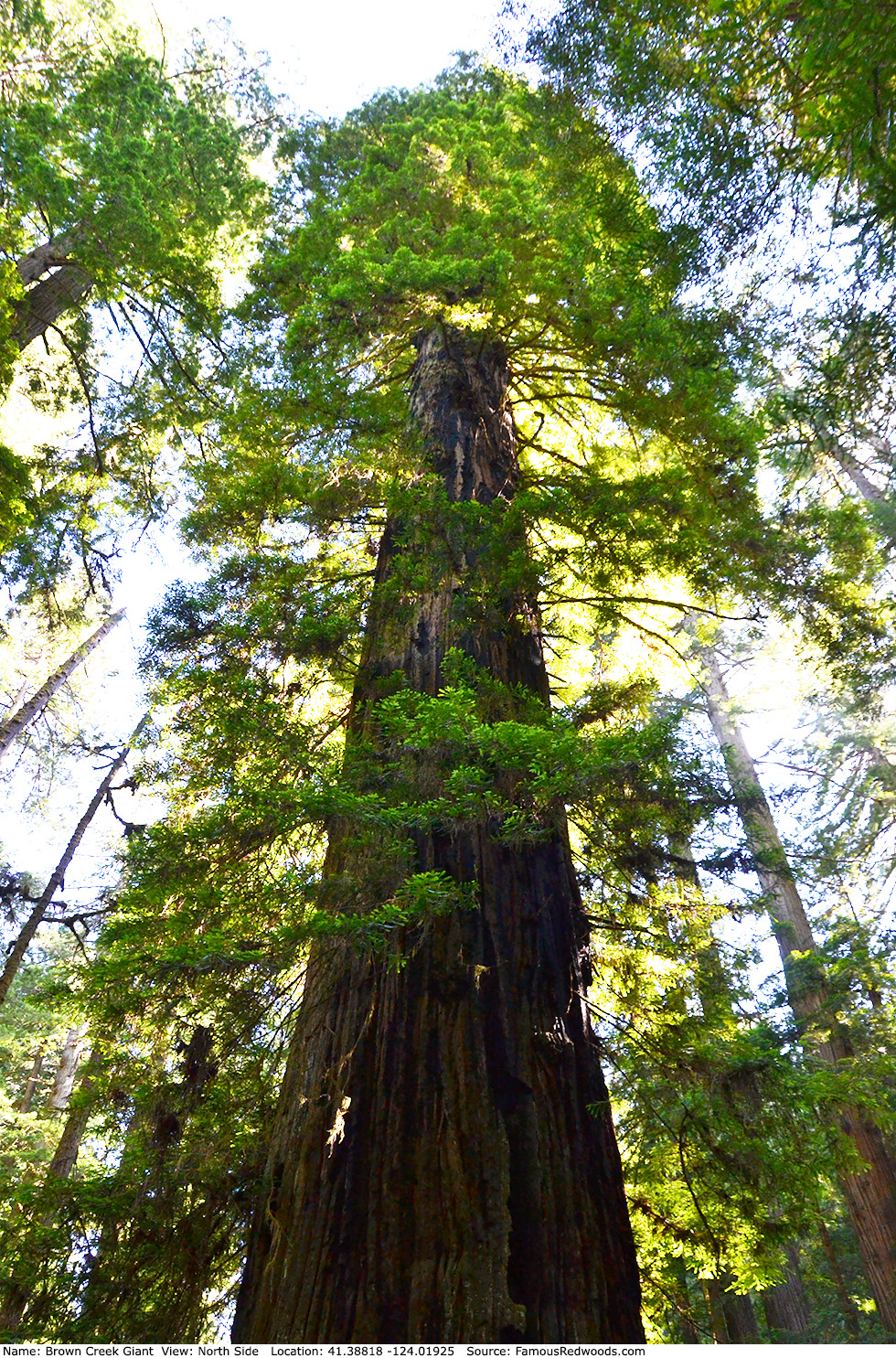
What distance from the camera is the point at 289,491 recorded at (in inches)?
186

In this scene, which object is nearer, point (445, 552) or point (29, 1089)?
point (445, 552)

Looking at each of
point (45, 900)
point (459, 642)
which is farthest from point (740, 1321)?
point (45, 900)

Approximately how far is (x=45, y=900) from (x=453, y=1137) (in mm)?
8890

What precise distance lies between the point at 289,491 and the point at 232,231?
553 cm

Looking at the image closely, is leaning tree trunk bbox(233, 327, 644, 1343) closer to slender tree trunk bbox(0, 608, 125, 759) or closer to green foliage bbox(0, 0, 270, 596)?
green foliage bbox(0, 0, 270, 596)

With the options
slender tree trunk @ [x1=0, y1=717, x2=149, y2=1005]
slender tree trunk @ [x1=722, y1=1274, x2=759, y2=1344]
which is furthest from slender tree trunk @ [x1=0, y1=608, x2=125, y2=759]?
slender tree trunk @ [x1=722, y1=1274, x2=759, y2=1344]

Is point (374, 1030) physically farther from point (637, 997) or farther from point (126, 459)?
point (126, 459)

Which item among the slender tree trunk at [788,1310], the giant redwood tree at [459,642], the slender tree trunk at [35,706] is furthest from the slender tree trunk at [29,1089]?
the giant redwood tree at [459,642]

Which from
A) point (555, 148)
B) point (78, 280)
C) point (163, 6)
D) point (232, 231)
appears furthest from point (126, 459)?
point (163, 6)

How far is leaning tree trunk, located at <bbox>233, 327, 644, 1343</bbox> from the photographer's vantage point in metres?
2.46

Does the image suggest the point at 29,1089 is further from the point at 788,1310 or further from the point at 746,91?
the point at 746,91

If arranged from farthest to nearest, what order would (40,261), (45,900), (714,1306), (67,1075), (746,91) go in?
(67,1075) < (45,900) < (40,261) < (714,1306) < (746,91)

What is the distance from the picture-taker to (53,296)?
8.13 meters

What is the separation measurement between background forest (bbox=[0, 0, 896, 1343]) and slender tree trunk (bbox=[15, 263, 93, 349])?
7 centimetres
